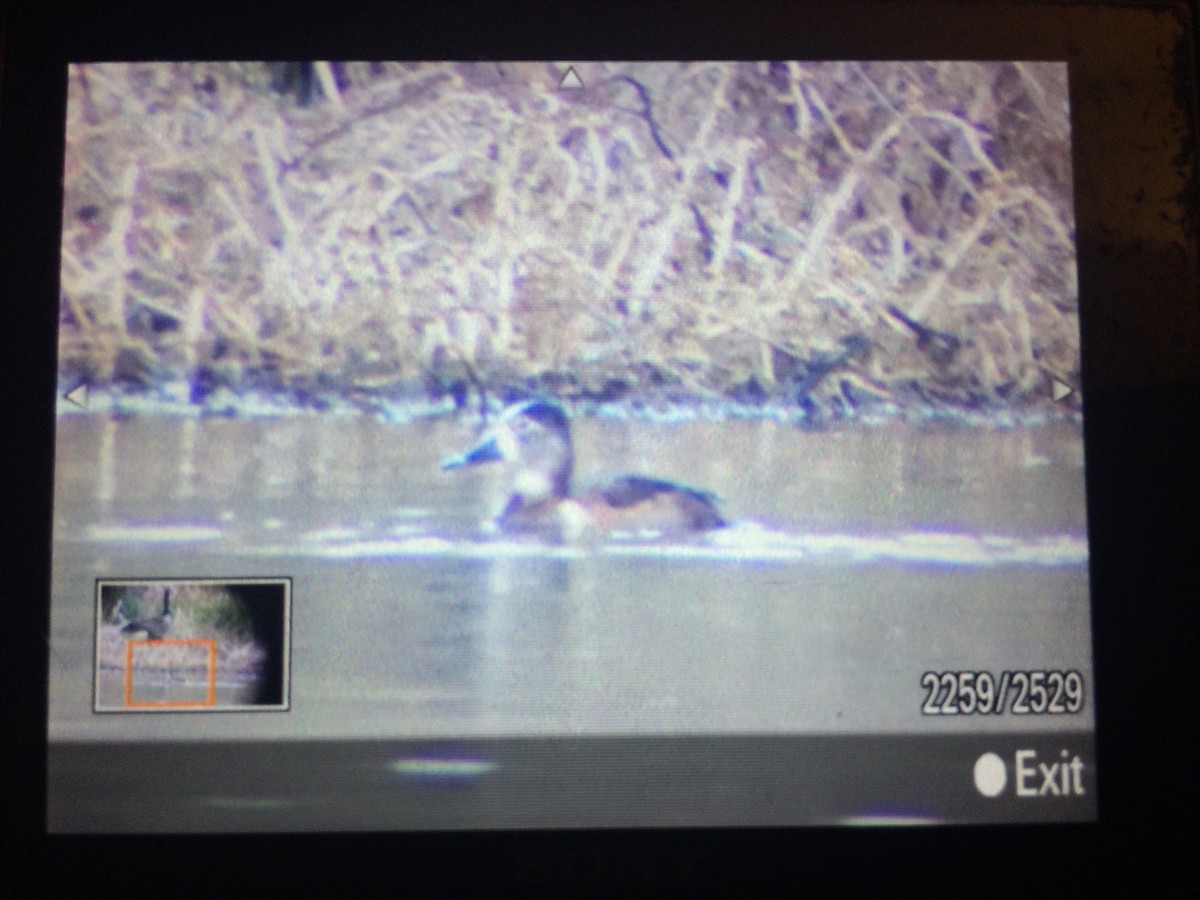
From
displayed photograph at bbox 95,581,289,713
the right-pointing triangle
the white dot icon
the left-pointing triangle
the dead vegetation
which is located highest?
the right-pointing triangle

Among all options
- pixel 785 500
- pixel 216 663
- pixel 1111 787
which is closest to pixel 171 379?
pixel 216 663

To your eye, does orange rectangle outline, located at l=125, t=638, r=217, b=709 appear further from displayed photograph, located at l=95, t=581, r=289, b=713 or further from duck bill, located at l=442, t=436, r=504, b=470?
duck bill, located at l=442, t=436, r=504, b=470

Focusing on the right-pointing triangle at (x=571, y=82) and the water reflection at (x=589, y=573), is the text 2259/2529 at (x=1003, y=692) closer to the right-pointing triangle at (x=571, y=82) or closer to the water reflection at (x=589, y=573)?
the water reflection at (x=589, y=573)

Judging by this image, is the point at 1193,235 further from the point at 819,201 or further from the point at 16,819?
the point at 16,819

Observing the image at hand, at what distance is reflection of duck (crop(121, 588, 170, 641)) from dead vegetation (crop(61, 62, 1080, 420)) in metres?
0.19

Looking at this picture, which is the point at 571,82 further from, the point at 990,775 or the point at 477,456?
the point at 990,775

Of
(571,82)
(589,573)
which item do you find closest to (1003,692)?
(589,573)

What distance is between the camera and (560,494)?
99cm

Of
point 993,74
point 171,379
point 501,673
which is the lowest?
point 501,673

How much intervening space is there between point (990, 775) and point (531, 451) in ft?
1.63

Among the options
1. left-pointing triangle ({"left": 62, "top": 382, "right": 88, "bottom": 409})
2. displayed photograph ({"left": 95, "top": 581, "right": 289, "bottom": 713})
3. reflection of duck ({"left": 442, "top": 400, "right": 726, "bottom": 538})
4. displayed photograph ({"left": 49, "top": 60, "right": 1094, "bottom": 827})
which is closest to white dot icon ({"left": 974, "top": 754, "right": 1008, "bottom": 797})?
displayed photograph ({"left": 49, "top": 60, "right": 1094, "bottom": 827})

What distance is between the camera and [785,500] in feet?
3.28

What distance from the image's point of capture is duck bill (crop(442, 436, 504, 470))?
995 mm

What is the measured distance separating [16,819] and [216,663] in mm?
212
